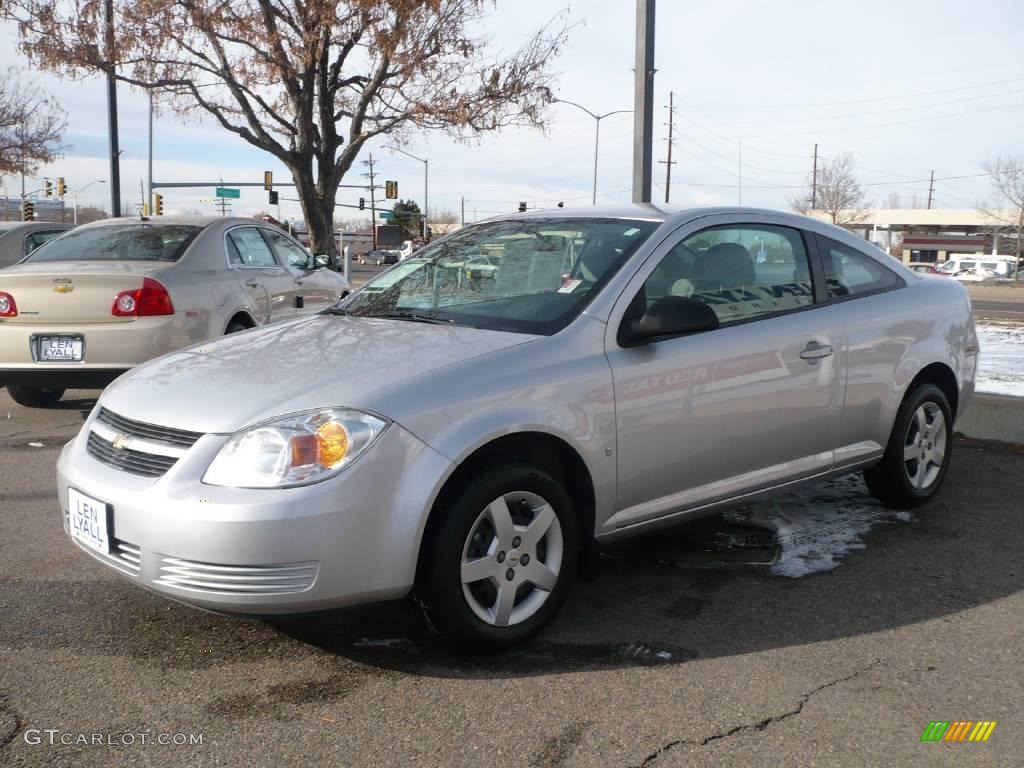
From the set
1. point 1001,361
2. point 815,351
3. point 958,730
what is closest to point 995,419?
point 1001,361

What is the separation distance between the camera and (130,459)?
3371 mm

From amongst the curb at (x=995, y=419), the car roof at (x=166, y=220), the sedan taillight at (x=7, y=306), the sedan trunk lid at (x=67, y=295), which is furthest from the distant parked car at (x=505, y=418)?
the car roof at (x=166, y=220)

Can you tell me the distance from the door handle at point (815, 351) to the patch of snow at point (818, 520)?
0.89 metres

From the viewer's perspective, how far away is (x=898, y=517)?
5219 mm

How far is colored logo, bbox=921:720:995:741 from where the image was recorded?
2.93 meters

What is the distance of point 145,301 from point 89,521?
404cm

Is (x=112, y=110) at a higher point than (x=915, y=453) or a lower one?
higher

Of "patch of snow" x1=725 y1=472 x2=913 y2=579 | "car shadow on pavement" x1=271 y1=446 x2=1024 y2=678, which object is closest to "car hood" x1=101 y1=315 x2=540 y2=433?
"car shadow on pavement" x1=271 y1=446 x2=1024 y2=678

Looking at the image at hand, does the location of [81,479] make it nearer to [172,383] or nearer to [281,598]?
[172,383]

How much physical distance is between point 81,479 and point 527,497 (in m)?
1.54

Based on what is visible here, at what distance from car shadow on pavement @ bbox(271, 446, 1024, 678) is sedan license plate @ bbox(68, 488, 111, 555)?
2.42 feet

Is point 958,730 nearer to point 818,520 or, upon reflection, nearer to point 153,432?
point 818,520

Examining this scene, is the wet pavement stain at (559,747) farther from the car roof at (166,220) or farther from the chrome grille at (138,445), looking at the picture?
the car roof at (166,220)

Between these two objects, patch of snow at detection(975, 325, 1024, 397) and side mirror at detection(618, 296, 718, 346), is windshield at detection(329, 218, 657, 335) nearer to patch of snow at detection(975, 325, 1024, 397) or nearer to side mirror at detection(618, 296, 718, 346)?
side mirror at detection(618, 296, 718, 346)
